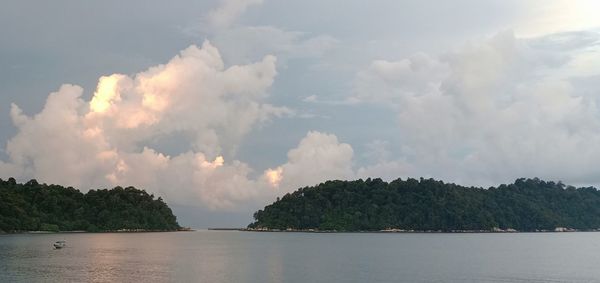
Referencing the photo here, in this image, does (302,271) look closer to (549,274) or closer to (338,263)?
(338,263)

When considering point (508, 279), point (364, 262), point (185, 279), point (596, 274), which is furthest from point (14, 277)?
point (596, 274)

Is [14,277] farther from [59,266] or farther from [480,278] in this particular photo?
[480,278]

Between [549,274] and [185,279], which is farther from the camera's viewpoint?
[549,274]

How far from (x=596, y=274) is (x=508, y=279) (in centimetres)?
2421

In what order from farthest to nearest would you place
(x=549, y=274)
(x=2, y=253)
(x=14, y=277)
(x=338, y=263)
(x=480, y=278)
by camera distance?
Result: (x=2, y=253) < (x=338, y=263) < (x=549, y=274) < (x=480, y=278) < (x=14, y=277)

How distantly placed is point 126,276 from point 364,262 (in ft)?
189

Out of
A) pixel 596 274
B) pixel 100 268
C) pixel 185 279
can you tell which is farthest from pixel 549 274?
pixel 100 268

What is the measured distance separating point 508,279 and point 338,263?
136ft

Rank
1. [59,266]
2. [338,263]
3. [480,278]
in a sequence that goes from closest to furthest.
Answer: [480,278], [59,266], [338,263]

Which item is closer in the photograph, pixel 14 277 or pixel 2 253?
pixel 14 277

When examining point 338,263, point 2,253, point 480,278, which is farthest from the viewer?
point 2,253

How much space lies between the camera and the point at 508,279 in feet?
346

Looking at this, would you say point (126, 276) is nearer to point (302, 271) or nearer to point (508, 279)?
point (302, 271)

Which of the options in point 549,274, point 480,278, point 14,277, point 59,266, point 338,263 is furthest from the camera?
point 338,263
